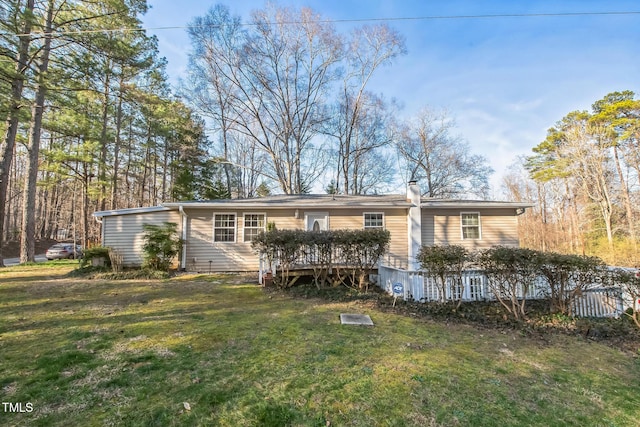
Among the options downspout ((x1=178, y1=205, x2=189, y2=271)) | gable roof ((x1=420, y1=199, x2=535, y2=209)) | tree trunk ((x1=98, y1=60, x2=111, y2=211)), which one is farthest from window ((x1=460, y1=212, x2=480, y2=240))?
tree trunk ((x1=98, y1=60, x2=111, y2=211))

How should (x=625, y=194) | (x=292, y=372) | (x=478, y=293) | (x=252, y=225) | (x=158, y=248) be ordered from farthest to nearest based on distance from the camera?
(x=625, y=194) → (x=252, y=225) → (x=158, y=248) → (x=478, y=293) → (x=292, y=372)

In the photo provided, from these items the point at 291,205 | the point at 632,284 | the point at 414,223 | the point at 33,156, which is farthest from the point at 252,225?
the point at 632,284

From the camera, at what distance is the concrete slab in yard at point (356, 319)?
482 centimetres

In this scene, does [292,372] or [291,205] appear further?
[291,205]

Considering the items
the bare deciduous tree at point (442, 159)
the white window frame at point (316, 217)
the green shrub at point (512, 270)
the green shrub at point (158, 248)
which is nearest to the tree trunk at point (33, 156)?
the green shrub at point (158, 248)

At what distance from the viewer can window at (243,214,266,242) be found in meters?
11.1

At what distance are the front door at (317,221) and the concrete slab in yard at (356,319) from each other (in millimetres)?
5974

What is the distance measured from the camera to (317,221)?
11195mm

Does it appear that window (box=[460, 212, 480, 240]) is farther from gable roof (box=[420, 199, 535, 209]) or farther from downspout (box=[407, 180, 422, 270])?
downspout (box=[407, 180, 422, 270])

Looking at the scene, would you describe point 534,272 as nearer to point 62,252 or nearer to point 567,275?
point 567,275

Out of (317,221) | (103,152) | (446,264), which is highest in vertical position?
(103,152)

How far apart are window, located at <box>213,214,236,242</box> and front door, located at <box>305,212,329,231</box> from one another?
114 inches

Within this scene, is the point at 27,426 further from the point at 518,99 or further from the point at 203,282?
the point at 518,99

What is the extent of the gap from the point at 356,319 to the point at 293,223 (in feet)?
21.4
